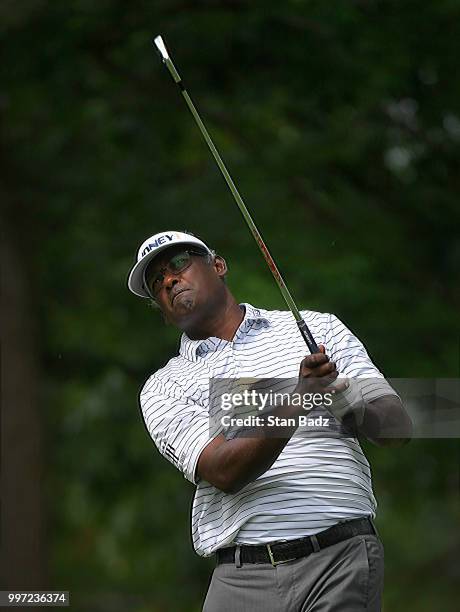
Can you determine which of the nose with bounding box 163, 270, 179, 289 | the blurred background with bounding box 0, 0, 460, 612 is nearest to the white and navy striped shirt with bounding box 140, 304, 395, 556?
the nose with bounding box 163, 270, 179, 289

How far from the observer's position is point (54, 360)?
10070 millimetres

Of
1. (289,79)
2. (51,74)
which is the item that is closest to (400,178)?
(289,79)

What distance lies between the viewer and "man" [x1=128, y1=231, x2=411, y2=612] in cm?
292

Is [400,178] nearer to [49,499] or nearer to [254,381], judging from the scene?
[49,499]

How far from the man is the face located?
0.13m

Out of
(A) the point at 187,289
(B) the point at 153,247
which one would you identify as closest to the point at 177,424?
(A) the point at 187,289

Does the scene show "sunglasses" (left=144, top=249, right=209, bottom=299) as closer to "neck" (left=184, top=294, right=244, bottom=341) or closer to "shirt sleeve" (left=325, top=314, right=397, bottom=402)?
"neck" (left=184, top=294, right=244, bottom=341)

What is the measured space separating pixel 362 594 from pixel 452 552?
826 centimetres

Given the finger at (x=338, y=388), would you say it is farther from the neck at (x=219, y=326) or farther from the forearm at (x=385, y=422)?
the neck at (x=219, y=326)

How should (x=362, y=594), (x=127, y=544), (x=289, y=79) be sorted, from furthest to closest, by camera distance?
(x=127, y=544)
(x=289, y=79)
(x=362, y=594)

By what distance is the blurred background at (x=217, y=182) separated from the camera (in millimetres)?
8242

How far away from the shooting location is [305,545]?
2.96m

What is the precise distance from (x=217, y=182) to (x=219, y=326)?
5.71 metres

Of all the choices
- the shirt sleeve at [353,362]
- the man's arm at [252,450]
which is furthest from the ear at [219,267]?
the man's arm at [252,450]
